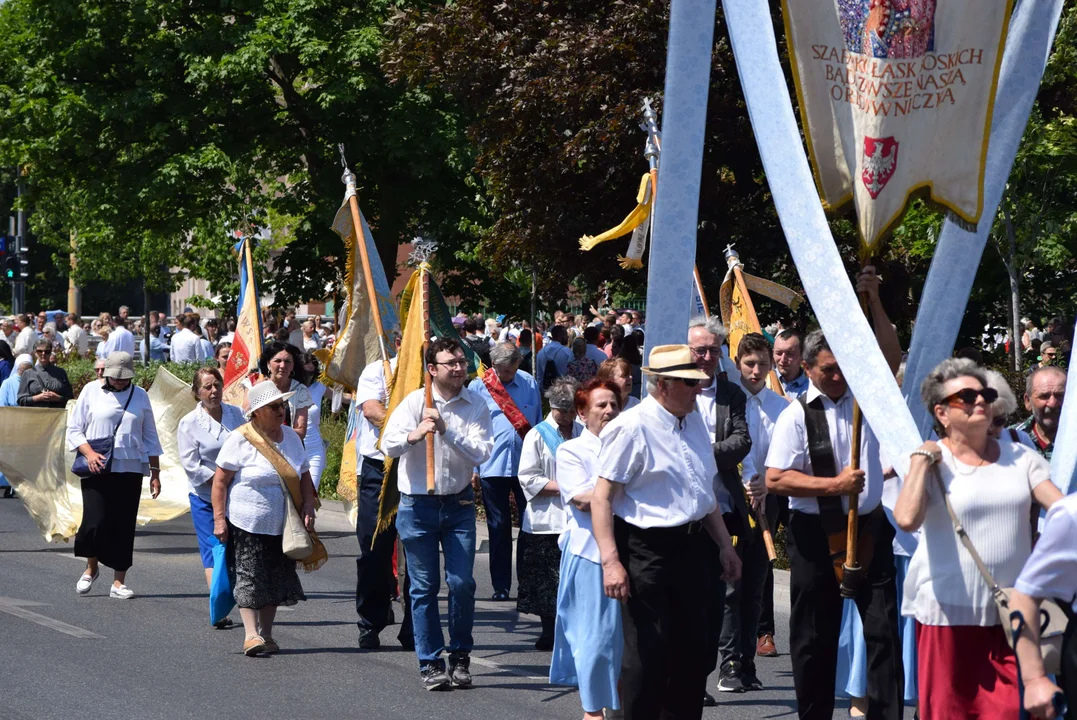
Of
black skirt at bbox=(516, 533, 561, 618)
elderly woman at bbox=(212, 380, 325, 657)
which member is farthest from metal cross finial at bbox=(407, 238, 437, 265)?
black skirt at bbox=(516, 533, 561, 618)

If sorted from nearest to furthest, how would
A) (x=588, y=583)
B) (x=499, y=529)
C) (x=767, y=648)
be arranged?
(x=588, y=583) → (x=767, y=648) → (x=499, y=529)

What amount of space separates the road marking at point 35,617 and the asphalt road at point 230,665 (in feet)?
0.04

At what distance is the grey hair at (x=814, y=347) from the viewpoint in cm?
683

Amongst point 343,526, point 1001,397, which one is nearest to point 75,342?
point 343,526

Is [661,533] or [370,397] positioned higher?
[370,397]

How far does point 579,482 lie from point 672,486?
3.41 feet

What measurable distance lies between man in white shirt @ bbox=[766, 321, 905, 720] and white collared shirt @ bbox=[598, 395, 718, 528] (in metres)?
0.55

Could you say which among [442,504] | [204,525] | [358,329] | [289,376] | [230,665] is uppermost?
[358,329]

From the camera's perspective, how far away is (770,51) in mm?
6371

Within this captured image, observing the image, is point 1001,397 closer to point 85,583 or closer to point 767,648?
point 767,648

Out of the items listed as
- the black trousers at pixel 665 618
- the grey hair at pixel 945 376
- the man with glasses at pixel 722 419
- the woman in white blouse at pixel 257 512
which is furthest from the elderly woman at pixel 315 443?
the grey hair at pixel 945 376

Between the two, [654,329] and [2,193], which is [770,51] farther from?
[2,193]

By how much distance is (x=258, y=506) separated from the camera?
911 cm

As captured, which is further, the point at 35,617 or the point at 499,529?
the point at 499,529
